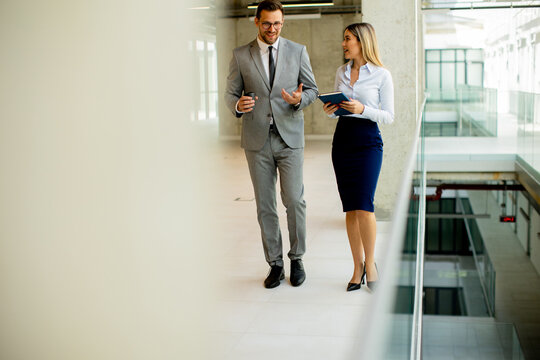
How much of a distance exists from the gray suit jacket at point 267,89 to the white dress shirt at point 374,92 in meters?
0.28

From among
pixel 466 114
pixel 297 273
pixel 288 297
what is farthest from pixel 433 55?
pixel 288 297

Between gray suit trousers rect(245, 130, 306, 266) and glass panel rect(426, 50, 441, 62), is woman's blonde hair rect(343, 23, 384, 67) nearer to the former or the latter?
gray suit trousers rect(245, 130, 306, 266)

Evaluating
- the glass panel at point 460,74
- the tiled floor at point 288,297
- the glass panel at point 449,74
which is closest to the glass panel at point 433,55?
the glass panel at point 449,74

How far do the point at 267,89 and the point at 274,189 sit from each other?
25.2 inches

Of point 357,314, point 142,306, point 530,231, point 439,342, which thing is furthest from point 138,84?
point 530,231

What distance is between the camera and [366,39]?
12.9 ft

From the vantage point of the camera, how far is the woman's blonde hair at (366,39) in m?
3.90

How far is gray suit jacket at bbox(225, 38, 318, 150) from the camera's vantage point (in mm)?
4016

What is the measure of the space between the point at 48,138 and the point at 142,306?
0.29 m

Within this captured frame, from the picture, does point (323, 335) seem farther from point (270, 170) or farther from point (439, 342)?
point (439, 342)

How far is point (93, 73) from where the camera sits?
0.87 m

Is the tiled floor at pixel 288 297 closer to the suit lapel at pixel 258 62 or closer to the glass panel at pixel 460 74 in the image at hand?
A: the suit lapel at pixel 258 62

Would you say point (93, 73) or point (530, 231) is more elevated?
point (93, 73)

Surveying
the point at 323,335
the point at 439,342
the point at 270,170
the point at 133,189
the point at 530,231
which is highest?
the point at 133,189
